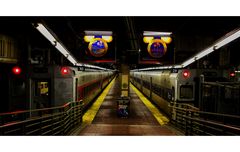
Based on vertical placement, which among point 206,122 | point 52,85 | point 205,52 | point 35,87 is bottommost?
point 206,122

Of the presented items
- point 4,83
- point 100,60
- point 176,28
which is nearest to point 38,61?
point 4,83

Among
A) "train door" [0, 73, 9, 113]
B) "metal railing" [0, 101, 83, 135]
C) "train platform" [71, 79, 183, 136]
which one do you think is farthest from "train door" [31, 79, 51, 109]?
"train platform" [71, 79, 183, 136]

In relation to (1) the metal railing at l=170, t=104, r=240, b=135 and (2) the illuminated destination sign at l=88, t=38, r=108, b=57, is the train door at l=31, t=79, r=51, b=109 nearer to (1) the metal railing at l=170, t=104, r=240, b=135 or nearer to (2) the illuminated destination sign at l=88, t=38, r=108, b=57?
(2) the illuminated destination sign at l=88, t=38, r=108, b=57

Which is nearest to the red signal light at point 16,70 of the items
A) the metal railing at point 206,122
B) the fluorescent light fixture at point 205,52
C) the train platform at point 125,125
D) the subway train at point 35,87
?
the subway train at point 35,87

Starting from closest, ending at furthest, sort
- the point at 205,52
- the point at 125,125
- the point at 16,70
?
the point at 205,52 → the point at 16,70 → the point at 125,125

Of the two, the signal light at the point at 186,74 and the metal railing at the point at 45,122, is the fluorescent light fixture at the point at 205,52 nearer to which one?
the signal light at the point at 186,74

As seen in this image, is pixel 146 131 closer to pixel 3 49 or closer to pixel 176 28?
pixel 3 49

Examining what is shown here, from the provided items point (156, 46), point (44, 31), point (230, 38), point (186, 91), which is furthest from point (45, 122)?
point (230, 38)

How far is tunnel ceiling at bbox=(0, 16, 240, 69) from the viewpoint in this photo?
37.0 ft

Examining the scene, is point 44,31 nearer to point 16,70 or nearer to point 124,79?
point 16,70

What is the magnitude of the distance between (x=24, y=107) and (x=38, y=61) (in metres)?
2.52

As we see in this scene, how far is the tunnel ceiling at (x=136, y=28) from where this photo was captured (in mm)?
11286

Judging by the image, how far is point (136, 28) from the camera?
14.7 meters

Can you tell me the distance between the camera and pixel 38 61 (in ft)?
38.0
